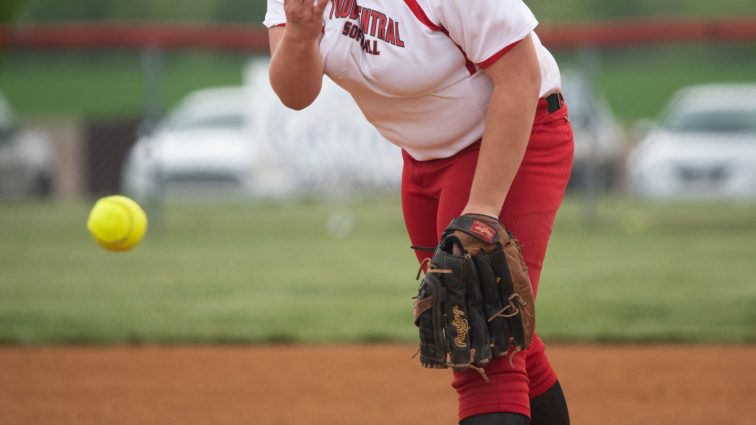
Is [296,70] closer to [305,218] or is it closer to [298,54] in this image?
[298,54]

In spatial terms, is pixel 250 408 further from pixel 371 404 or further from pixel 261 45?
pixel 261 45

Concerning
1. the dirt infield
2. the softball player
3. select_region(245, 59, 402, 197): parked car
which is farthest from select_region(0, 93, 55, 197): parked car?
the softball player

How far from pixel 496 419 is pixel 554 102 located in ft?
2.77

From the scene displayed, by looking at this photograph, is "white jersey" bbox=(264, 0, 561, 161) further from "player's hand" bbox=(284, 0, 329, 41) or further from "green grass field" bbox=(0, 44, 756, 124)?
"green grass field" bbox=(0, 44, 756, 124)

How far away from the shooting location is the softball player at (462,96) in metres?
2.40

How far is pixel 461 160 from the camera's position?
8.66 feet

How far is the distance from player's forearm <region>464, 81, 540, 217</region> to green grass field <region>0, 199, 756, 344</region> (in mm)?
3592

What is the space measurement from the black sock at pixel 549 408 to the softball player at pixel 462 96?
182mm

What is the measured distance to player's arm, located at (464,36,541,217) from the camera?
7.89ft

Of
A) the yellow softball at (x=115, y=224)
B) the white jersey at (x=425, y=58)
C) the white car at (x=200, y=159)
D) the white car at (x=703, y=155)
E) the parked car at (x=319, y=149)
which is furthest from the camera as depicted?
the white car at (x=200, y=159)

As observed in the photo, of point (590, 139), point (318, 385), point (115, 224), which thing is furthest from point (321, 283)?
point (590, 139)

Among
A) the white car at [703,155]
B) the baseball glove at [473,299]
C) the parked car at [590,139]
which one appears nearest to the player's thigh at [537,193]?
the baseball glove at [473,299]

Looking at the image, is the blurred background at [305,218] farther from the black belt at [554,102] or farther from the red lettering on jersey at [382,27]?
the red lettering on jersey at [382,27]

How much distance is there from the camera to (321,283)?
25.8 feet
